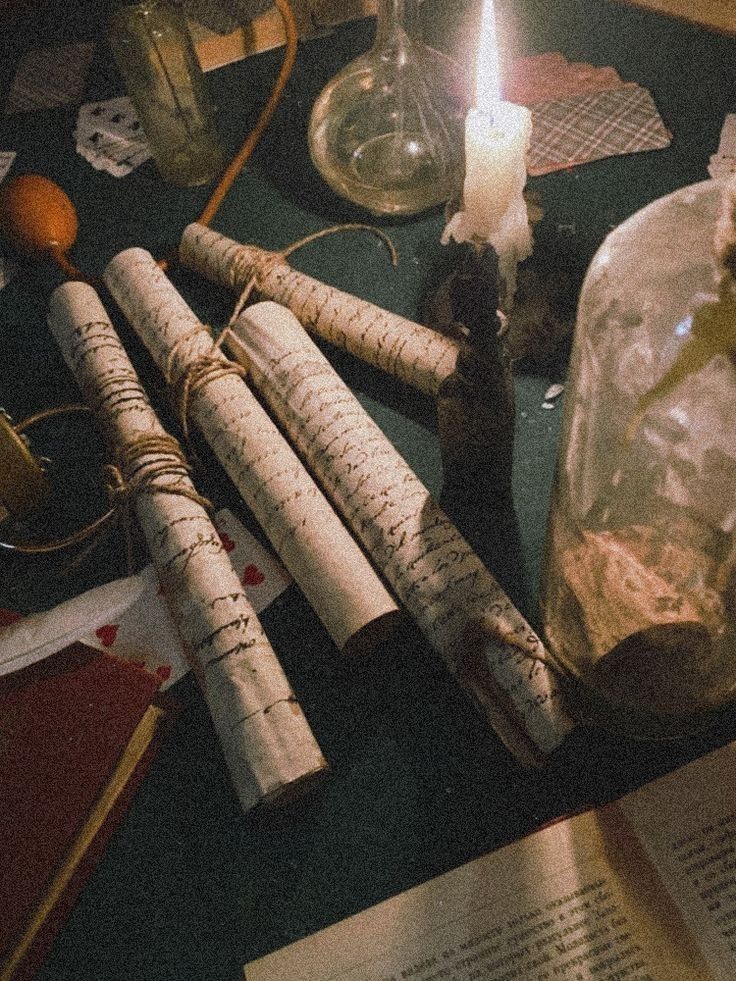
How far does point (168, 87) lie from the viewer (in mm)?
1139

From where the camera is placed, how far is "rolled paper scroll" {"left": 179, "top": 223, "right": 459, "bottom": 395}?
0.83 meters

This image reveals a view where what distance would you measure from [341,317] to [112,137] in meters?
0.81

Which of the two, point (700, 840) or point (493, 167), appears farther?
point (493, 167)

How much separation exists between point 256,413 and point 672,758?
20.9 inches

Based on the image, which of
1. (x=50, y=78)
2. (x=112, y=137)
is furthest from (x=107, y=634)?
(x=50, y=78)

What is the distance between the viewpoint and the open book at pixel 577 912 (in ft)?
1.77

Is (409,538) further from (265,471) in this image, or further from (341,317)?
Result: (341,317)

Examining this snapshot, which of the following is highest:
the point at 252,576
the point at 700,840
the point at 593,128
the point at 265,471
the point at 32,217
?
the point at 32,217

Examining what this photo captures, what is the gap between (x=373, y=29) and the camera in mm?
1534

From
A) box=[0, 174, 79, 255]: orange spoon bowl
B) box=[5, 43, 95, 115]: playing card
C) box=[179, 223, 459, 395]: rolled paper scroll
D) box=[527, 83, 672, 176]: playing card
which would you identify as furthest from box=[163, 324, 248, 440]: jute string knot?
box=[5, 43, 95, 115]: playing card

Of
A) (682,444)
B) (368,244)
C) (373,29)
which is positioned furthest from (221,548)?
(373,29)

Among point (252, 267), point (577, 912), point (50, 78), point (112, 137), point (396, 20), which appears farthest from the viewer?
point (50, 78)

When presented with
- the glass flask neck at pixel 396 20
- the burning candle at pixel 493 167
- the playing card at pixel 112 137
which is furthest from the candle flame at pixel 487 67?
the playing card at pixel 112 137

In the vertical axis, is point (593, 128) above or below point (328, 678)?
above
